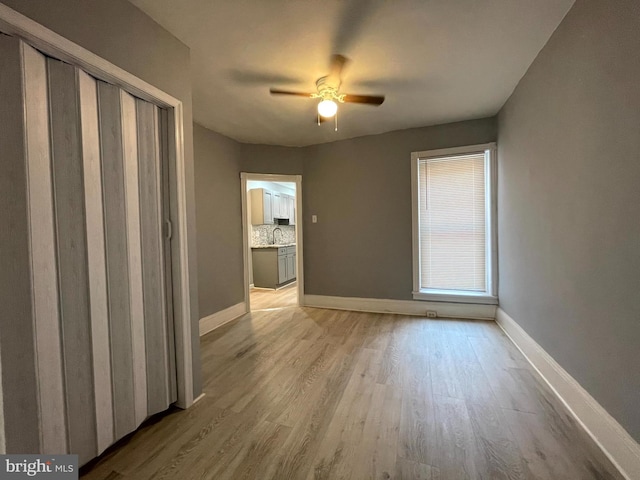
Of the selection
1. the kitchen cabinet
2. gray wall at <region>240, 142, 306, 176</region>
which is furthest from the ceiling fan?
the kitchen cabinet

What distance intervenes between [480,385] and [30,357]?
258 centimetres

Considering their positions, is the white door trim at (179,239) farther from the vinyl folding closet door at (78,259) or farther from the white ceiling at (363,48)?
the white ceiling at (363,48)

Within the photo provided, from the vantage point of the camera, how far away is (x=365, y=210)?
145 inches

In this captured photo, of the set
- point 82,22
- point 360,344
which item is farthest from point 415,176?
point 82,22

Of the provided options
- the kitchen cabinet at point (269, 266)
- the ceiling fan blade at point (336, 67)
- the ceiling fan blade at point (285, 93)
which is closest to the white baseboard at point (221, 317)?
the kitchen cabinet at point (269, 266)

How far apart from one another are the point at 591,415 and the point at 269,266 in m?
4.82

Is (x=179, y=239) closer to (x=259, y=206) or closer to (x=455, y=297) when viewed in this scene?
(x=455, y=297)

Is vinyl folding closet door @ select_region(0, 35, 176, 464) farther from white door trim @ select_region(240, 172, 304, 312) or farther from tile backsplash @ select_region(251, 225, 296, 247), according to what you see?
tile backsplash @ select_region(251, 225, 296, 247)

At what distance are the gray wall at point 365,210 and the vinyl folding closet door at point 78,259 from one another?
2.51 metres

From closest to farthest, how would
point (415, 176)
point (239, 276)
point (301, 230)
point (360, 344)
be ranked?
point (360, 344)
point (415, 176)
point (239, 276)
point (301, 230)

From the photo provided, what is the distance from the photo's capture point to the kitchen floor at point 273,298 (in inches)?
164

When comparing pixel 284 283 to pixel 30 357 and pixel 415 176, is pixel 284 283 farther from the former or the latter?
pixel 30 357

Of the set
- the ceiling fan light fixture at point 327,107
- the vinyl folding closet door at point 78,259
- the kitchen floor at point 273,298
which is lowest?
the kitchen floor at point 273,298

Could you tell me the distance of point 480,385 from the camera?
185 cm
